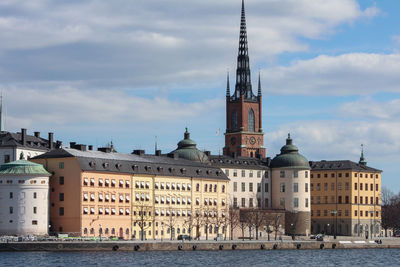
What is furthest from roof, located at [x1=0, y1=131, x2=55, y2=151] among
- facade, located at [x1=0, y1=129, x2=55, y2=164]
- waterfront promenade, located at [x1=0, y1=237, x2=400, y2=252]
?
waterfront promenade, located at [x1=0, y1=237, x2=400, y2=252]

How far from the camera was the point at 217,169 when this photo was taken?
178500mm

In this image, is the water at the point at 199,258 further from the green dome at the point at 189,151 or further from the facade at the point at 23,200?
the green dome at the point at 189,151

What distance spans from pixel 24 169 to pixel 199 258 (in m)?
32.5

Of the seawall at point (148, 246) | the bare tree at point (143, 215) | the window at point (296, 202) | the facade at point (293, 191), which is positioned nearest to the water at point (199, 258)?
the seawall at point (148, 246)

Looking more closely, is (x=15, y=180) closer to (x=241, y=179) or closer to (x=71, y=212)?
(x=71, y=212)

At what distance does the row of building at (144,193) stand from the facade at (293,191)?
0.62ft

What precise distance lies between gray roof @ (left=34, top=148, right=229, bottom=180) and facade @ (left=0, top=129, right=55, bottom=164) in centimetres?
1438

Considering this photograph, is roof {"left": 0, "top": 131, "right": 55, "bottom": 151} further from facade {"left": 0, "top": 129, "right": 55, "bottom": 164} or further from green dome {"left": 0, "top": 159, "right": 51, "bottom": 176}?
green dome {"left": 0, "top": 159, "right": 51, "bottom": 176}

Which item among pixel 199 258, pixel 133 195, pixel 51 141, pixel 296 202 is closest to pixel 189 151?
pixel 296 202

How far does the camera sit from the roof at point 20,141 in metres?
166

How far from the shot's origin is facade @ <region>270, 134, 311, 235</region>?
191500 millimetres

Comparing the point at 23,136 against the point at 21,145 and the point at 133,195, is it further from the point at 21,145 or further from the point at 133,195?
the point at 133,195

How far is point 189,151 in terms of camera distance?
18900 cm

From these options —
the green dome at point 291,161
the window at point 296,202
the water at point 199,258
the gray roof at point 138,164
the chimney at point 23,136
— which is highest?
the chimney at point 23,136
